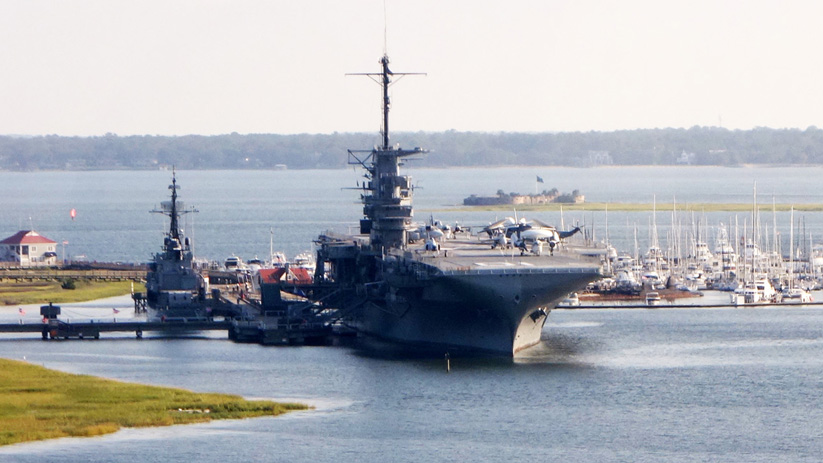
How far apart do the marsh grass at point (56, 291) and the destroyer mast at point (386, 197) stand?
23.9m

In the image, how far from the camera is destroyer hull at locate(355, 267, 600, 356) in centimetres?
6041

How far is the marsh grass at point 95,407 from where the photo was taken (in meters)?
47.1

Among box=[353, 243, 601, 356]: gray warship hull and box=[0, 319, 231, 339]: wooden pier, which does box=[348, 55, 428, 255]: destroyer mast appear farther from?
box=[0, 319, 231, 339]: wooden pier

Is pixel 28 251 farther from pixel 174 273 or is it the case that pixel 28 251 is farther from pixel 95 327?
pixel 95 327

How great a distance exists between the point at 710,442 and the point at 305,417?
12.7m

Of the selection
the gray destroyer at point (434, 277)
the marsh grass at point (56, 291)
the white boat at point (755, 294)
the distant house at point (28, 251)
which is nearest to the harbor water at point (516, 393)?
the gray destroyer at point (434, 277)

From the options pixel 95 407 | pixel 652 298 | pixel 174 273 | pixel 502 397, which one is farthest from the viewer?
pixel 652 298

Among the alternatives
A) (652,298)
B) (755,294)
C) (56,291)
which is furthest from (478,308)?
(56,291)

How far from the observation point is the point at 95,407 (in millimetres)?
50562

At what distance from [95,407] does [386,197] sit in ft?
82.5

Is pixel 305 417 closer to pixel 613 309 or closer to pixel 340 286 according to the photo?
pixel 340 286

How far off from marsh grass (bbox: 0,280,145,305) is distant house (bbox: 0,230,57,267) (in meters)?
12.6

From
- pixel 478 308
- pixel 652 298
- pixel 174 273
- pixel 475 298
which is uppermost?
pixel 475 298

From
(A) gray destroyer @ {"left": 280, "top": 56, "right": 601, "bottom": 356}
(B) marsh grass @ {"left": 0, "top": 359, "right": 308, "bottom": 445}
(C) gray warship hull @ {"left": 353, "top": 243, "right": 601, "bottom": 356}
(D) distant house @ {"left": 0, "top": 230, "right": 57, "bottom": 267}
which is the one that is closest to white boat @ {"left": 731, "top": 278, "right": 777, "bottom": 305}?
(A) gray destroyer @ {"left": 280, "top": 56, "right": 601, "bottom": 356}
